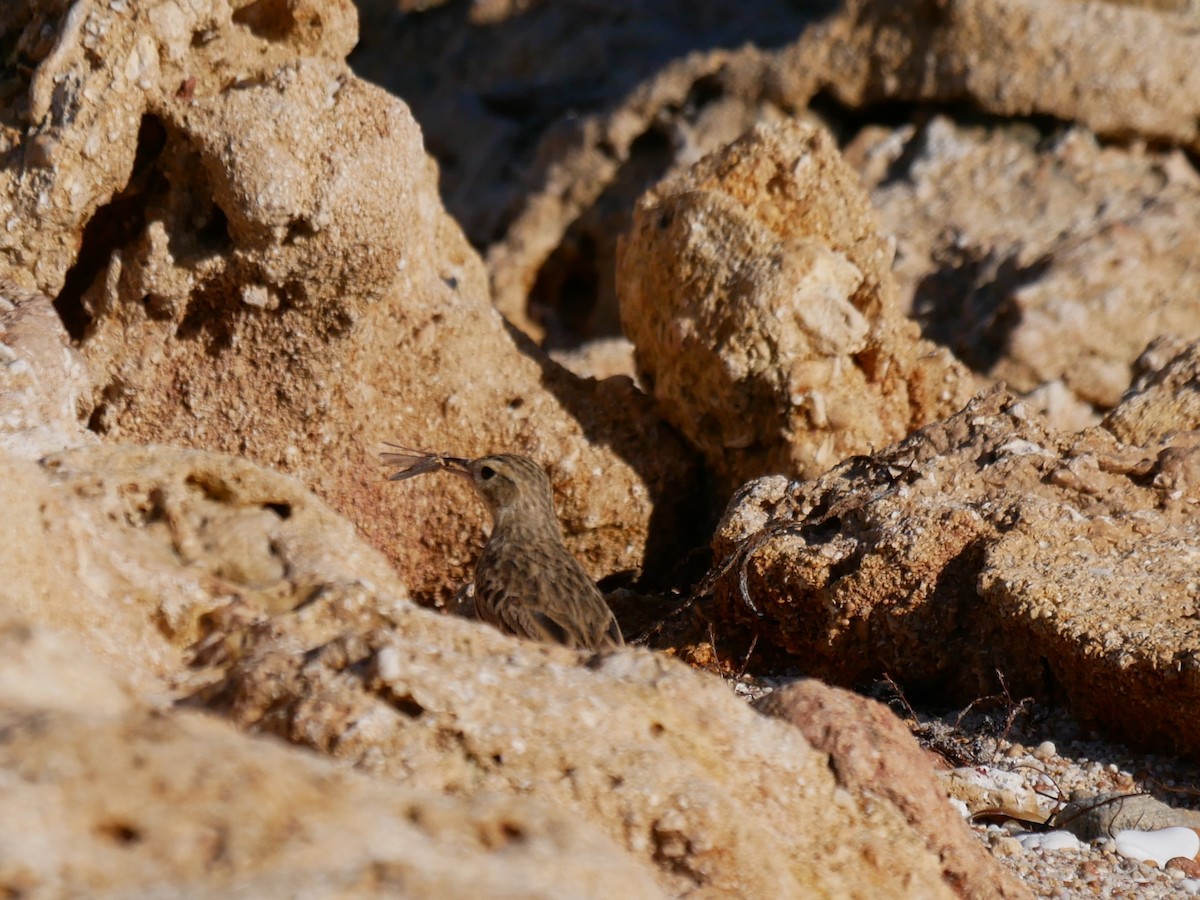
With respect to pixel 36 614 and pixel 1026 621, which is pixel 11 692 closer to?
pixel 36 614

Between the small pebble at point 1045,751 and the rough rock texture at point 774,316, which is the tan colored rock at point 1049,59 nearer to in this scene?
the rough rock texture at point 774,316

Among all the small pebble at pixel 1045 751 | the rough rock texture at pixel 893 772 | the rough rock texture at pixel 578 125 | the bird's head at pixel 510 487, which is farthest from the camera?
the rough rock texture at pixel 578 125

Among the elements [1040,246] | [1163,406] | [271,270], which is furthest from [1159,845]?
[1040,246]

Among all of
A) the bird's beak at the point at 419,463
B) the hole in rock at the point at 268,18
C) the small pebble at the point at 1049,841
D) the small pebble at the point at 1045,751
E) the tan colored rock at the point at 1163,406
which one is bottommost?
the bird's beak at the point at 419,463

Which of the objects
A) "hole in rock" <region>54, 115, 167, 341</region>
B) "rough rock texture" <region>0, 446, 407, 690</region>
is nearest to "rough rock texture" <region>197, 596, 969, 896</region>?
"rough rock texture" <region>0, 446, 407, 690</region>

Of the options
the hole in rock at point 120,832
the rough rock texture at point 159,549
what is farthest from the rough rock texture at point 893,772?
the hole in rock at point 120,832

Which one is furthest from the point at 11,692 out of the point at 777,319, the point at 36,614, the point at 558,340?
the point at 558,340

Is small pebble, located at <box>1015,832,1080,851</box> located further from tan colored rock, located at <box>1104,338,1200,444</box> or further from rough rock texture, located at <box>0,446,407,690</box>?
tan colored rock, located at <box>1104,338,1200,444</box>

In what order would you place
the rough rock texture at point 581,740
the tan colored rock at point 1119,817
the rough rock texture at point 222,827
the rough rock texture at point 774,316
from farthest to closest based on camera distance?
the rough rock texture at point 774,316
the tan colored rock at point 1119,817
the rough rock texture at point 581,740
the rough rock texture at point 222,827
